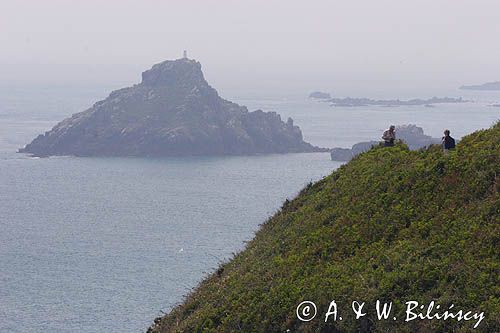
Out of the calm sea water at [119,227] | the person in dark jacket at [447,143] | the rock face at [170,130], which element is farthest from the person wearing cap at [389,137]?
the rock face at [170,130]

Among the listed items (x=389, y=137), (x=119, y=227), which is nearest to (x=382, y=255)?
(x=389, y=137)

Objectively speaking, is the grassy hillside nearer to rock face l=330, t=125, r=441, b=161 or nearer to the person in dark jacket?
the person in dark jacket

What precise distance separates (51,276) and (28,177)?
6545cm

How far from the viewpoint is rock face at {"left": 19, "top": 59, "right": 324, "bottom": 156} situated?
6344 inches

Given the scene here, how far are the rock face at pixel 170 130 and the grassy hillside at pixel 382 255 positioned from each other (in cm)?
14087

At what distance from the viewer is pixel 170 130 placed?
165 m

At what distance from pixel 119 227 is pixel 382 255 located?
7472 cm

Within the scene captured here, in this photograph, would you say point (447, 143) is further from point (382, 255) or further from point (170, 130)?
point (170, 130)

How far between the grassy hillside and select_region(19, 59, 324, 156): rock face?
141m

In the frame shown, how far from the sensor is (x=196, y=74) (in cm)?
18950

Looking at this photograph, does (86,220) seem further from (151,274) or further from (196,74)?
(196,74)

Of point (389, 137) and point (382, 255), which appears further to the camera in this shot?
point (389, 137)

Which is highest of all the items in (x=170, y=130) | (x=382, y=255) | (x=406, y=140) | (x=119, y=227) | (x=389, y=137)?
(x=170, y=130)

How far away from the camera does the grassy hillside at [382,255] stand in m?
13.6
